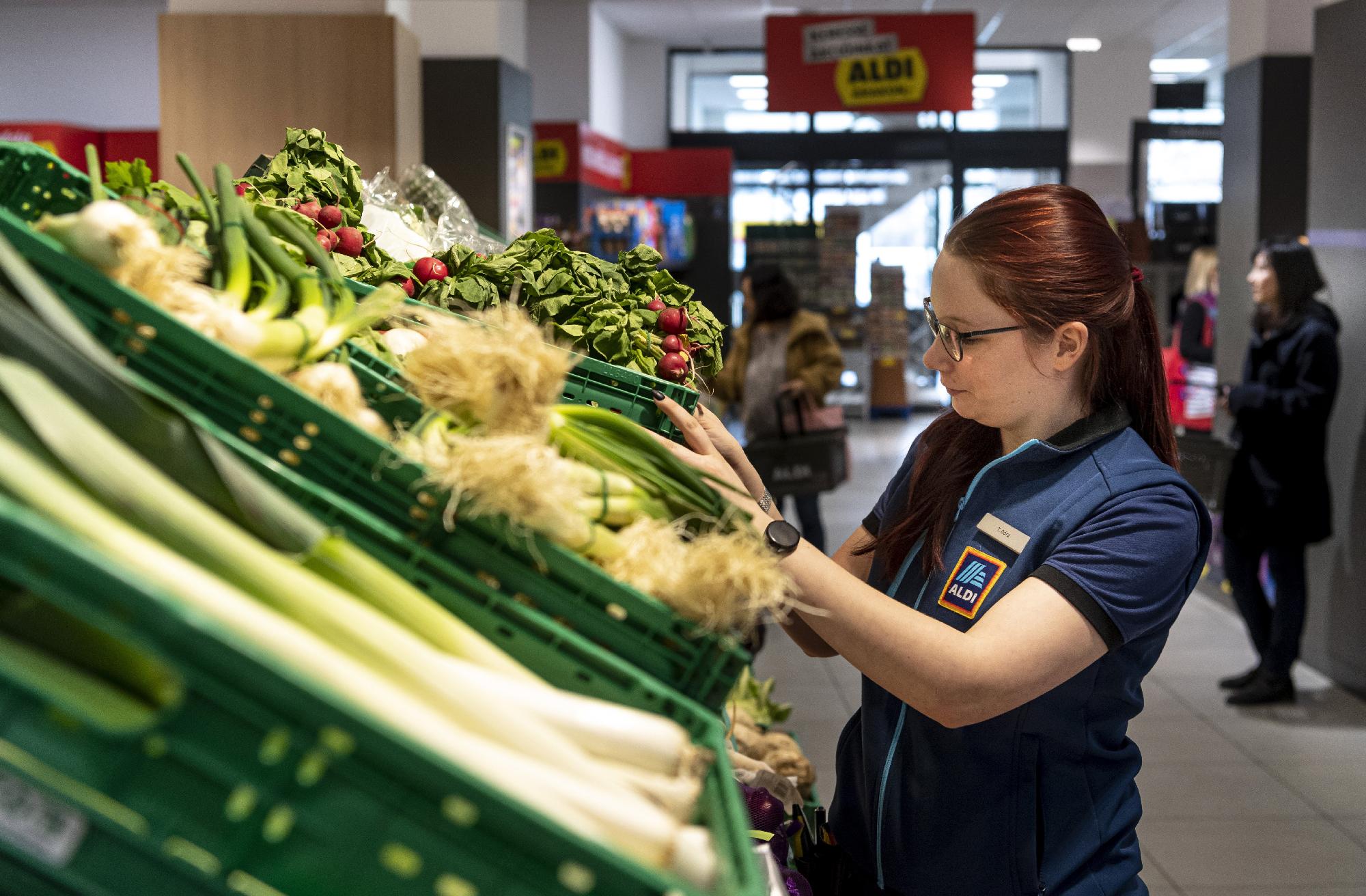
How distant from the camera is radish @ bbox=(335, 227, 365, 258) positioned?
177cm

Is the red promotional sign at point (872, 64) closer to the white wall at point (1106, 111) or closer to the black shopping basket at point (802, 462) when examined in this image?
the black shopping basket at point (802, 462)

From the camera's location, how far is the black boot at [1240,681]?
5.26 metres

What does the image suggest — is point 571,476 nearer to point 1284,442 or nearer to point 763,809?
point 763,809

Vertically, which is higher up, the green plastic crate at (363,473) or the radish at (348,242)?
the radish at (348,242)

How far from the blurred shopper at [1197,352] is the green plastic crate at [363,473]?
5843 mm

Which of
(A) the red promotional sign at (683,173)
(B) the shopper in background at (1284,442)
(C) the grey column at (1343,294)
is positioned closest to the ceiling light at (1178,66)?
(A) the red promotional sign at (683,173)

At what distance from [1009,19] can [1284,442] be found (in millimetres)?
11020

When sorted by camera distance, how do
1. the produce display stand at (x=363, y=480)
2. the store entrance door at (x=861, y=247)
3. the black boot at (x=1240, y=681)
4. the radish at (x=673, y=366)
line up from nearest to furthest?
1. the produce display stand at (x=363, y=480)
2. the radish at (x=673, y=366)
3. the black boot at (x=1240, y=681)
4. the store entrance door at (x=861, y=247)

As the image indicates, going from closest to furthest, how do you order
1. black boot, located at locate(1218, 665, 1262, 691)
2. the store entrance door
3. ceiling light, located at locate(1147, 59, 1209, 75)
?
1. black boot, located at locate(1218, 665, 1262, 691)
2. the store entrance door
3. ceiling light, located at locate(1147, 59, 1209, 75)

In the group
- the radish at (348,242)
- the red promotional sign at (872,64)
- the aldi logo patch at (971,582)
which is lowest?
the aldi logo patch at (971,582)

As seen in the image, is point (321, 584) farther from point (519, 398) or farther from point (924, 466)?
point (924, 466)

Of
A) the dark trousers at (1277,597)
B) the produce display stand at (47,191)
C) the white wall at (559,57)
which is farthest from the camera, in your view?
the white wall at (559,57)

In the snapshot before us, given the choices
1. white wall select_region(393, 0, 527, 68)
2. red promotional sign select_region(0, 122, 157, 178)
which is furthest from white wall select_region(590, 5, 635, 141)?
white wall select_region(393, 0, 527, 68)

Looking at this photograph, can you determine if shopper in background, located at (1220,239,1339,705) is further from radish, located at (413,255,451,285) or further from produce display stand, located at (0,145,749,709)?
produce display stand, located at (0,145,749,709)
